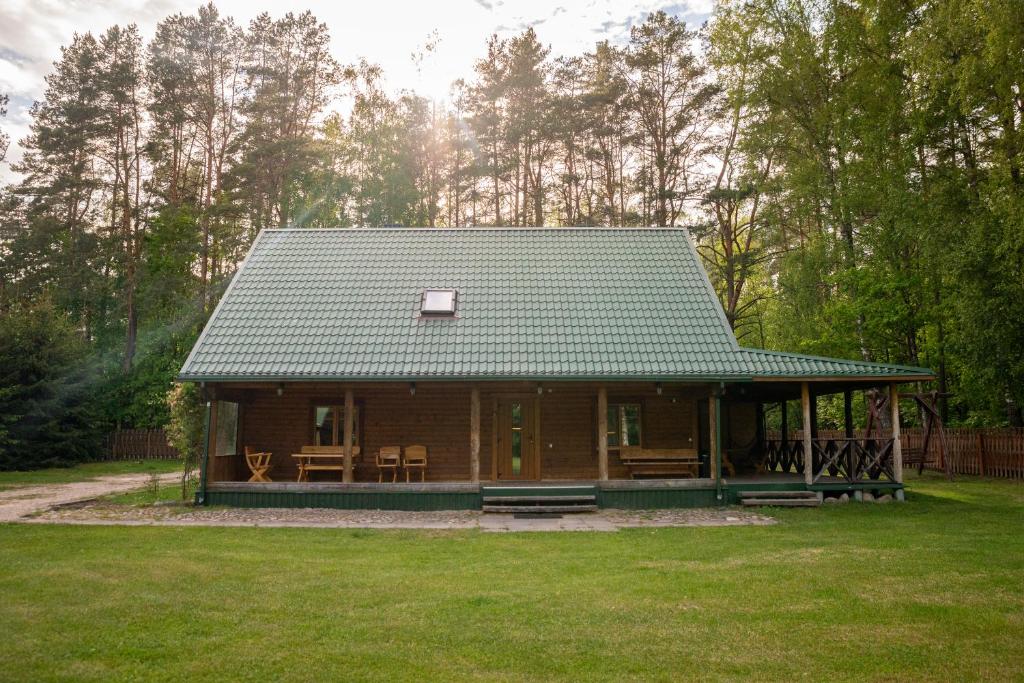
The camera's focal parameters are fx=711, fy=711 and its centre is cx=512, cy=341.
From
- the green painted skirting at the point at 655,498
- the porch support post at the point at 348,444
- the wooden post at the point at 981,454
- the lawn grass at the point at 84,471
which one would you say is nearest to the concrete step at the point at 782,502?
the green painted skirting at the point at 655,498

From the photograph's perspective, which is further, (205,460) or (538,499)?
(205,460)

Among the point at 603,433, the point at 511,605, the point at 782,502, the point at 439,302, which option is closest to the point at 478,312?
the point at 439,302

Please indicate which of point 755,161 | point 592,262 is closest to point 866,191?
point 755,161

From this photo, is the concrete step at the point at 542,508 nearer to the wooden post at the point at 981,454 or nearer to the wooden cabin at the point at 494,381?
the wooden cabin at the point at 494,381

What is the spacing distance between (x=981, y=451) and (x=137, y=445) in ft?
94.7

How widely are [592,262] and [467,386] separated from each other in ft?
15.6

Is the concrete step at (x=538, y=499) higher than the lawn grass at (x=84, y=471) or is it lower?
higher

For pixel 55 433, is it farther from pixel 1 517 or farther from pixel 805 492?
pixel 805 492

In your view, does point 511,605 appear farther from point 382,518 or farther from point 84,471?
point 84,471

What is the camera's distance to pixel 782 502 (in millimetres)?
13664

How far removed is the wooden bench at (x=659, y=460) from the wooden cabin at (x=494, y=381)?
5 cm

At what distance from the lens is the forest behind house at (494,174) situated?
22688 millimetres

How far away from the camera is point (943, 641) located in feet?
18.8

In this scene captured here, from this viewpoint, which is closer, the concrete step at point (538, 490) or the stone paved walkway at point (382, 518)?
the stone paved walkway at point (382, 518)
